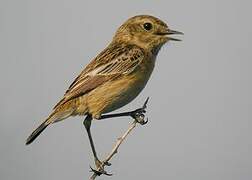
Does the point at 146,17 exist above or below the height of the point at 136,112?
above

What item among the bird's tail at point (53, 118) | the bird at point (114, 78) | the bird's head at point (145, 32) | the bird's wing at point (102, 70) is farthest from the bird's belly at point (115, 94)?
the bird's head at point (145, 32)

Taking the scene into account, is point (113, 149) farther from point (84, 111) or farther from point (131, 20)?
point (131, 20)

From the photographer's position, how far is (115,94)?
16.4 meters

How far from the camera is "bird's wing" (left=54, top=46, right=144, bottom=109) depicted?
54.7 feet

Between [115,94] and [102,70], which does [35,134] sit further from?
[102,70]

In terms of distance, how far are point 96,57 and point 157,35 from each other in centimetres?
125

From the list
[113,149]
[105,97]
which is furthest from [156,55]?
[113,149]

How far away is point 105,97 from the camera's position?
1647 cm

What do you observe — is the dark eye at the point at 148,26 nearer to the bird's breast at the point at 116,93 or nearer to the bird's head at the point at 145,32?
the bird's head at the point at 145,32

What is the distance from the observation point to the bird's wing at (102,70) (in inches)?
656

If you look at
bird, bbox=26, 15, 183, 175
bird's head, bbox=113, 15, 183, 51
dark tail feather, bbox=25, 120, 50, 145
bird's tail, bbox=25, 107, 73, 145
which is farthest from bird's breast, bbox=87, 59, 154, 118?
dark tail feather, bbox=25, 120, 50, 145

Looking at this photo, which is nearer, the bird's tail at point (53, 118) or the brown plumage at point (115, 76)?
the bird's tail at point (53, 118)

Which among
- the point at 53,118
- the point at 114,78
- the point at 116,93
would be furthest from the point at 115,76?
the point at 53,118

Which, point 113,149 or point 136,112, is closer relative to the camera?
point 113,149
